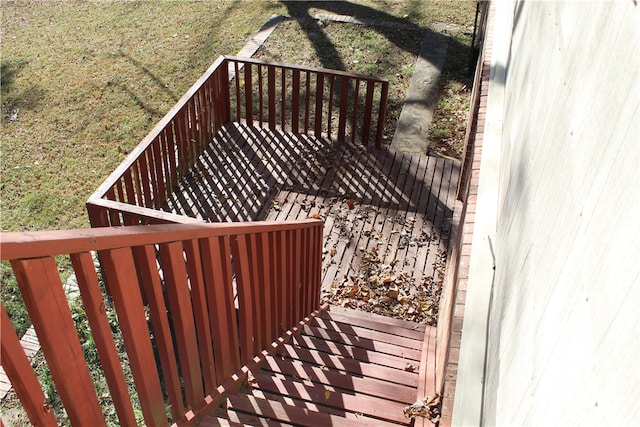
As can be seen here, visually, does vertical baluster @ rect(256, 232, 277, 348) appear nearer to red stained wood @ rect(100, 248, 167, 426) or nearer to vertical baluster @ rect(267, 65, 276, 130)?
red stained wood @ rect(100, 248, 167, 426)

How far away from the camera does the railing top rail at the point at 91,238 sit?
61.1 inches

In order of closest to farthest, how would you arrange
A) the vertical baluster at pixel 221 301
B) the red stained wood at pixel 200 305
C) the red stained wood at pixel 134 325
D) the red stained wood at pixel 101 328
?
the red stained wood at pixel 101 328
the red stained wood at pixel 134 325
the red stained wood at pixel 200 305
the vertical baluster at pixel 221 301

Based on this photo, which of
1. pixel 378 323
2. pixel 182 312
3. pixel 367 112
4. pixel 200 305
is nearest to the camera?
pixel 182 312

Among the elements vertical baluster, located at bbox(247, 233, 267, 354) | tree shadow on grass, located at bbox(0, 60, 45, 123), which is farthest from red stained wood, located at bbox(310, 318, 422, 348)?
tree shadow on grass, located at bbox(0, 60, 45, 123)

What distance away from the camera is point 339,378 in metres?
4.20

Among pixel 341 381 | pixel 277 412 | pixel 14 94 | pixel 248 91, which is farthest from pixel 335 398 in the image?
pixel 14 94

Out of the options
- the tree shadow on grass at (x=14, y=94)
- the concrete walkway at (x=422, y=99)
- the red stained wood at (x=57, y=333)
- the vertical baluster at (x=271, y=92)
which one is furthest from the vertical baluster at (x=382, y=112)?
the red stained wood at (x=57, y=333)

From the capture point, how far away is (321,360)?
4.48 m

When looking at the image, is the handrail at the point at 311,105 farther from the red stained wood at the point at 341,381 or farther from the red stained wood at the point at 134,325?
the red stained wood at the point at 134,325

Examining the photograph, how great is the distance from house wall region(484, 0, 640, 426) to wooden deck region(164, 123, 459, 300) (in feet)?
13.7

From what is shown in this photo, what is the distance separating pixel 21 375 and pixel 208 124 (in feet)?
21.8

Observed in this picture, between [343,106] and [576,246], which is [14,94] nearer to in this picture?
[343,106]

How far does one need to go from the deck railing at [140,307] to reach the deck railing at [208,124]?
1.85 metres

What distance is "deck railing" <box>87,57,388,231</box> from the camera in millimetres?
5738
